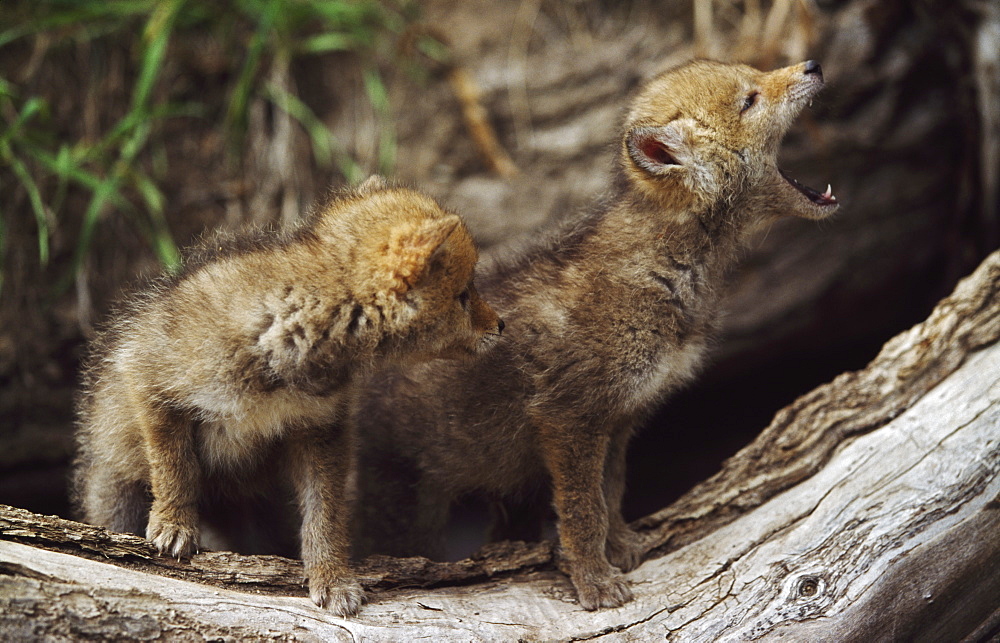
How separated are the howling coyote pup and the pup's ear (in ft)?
2.42

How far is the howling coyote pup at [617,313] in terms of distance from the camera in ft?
12.9

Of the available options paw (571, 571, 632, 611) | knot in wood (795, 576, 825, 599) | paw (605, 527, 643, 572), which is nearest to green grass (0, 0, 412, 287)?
paw (605, 527, 643, 572)

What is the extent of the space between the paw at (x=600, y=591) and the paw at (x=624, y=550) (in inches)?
8.5

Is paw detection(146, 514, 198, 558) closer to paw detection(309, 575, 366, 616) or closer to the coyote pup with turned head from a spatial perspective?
the coyote pup with turned head

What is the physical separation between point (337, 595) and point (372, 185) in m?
1.78

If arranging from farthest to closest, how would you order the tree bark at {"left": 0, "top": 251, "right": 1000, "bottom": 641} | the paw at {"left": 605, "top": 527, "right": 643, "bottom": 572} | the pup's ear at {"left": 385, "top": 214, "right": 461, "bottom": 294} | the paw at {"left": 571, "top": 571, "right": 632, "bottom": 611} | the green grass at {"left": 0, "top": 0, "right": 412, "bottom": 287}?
the green grass at {"left": 0, "top": 0, "right": 412, "bottom": 287} → the paw at {"left": 605, "top": 527, "right": 643, "bottom": 572} → the paw at {"left": 571, "top": 571, "right": 632, "bottom": 611} → the pup's ear at {"left": 385, "top": 214, "right": 461, "bottom": 294} → the tree bark at {"left": 0, "top": 251, "right": 1000, "bottom": 641}

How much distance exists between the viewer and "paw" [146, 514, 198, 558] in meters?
3.44

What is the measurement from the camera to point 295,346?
Result: 3.43m

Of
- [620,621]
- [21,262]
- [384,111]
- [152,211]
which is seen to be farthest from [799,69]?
[21,262]

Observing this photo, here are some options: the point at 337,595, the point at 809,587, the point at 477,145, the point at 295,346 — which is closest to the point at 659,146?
the point at 295,346

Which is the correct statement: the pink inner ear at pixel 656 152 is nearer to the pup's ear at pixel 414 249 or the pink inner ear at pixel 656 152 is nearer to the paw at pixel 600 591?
the pup's ear at pixel 414 249

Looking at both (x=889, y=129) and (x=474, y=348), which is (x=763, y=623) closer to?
(x=474, y=348)

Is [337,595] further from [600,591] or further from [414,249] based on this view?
[414,249]

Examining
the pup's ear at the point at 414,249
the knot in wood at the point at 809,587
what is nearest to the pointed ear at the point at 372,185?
the pup's ear at the point at 414,249
